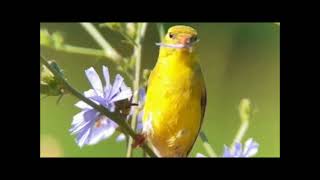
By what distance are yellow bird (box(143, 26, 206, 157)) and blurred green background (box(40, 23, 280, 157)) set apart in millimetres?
28

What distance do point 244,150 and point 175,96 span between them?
0.17m

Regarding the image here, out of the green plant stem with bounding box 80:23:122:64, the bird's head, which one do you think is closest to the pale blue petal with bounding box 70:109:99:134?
the green plant stem with bounding box 80:23:122:64

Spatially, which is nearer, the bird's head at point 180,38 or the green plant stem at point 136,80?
the green plant stem at point 136,80

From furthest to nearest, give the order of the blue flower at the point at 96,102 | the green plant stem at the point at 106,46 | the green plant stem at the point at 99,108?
the green plant stem at the point at 106,46 < the blue flower at the point at 96,102 < the green plant stem at the point at 99,108

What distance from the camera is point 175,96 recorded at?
43.9 inches

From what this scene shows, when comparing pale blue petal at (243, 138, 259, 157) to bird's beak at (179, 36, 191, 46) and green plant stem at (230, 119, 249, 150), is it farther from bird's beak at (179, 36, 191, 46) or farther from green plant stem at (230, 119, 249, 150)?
bird's beak at (179, 36, 191, 46)

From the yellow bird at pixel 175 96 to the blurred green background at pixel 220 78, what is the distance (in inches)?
1.1

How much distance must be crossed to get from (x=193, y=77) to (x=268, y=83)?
23 centimetres

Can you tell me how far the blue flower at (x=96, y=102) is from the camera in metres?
0.95

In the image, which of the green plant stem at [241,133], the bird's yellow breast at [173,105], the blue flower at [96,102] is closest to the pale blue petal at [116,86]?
the blue flower at [96,102]

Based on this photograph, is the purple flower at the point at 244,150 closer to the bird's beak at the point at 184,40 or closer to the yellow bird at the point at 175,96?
the yellow bird at the point at 175,96

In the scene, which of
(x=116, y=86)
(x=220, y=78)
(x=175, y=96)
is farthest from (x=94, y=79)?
(x=220, y=78)

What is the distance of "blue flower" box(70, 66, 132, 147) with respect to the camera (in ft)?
3.12

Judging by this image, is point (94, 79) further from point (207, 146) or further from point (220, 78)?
point (220, 78)
